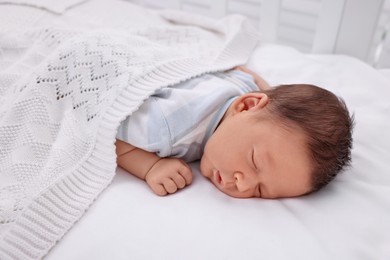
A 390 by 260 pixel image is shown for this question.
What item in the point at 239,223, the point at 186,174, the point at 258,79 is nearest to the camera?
the point at 239,223

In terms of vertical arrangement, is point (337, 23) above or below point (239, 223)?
above

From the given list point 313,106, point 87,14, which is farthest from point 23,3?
point 313,106

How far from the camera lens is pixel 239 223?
0.61 meters

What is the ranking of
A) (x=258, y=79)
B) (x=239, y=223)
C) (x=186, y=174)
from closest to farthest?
(x=239, y=223) → (x=186, y=174) → (x=258, y=79)

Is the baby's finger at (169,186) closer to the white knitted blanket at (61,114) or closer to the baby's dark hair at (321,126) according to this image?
the white knitted blanket at (61,114)

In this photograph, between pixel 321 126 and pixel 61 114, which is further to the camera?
pixel 61 114

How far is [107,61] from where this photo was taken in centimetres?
→ 77

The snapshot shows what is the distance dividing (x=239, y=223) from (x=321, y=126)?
21 cm

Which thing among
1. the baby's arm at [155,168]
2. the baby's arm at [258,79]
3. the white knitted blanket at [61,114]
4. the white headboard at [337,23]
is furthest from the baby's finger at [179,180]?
the white headboard at [337,23]

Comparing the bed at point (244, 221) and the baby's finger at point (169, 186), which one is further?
the baby's finger at point (169, 186)

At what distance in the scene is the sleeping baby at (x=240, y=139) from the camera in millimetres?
649

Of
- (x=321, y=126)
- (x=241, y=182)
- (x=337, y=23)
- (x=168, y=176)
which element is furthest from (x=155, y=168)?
(x=337, y=23)

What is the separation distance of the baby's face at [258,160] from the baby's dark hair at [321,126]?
0.02 metres

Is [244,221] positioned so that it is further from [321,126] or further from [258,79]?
[258,79]
